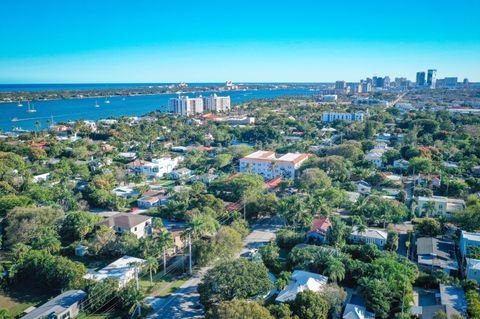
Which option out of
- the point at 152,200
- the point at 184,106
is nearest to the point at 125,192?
the point at 152,200

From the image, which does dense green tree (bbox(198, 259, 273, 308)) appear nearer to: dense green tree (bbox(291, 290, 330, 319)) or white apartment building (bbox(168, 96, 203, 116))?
dense green tree (bbox(291, 290, 330, 319))

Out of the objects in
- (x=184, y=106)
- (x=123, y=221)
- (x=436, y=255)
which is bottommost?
(x=436, y=255)

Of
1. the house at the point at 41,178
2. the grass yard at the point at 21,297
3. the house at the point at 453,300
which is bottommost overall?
the grass yard at the point at 21,297

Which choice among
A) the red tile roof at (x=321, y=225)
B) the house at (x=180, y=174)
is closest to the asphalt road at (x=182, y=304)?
the red tile roof at (x=321, y=225)

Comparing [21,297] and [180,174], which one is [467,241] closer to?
[21,297]

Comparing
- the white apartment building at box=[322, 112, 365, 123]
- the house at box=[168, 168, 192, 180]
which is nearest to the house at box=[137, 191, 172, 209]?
the house at box=[168, 168, 192, 180]

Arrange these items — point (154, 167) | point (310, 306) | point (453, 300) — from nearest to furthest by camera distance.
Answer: point (310, 306) < point (453, 300) < point (154, 167)

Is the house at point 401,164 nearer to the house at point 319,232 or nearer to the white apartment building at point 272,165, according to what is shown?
the white apartment building at point 272,165
